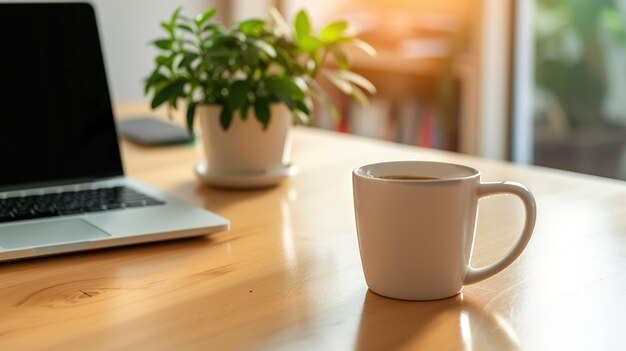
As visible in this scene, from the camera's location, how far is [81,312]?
2.38ft

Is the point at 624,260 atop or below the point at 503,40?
below

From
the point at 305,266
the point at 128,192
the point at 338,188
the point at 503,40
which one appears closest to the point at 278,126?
the point at 338,188

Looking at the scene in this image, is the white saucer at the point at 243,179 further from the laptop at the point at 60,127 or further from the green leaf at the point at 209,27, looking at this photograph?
the green leaf at the point at 209,27

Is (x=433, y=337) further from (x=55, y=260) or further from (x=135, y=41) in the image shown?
(x=135, y=41)

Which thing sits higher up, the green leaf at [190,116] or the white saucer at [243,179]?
the green leaf at [190,116]

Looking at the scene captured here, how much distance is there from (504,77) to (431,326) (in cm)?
206

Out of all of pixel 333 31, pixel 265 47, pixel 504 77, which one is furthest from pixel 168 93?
pixel 504 77

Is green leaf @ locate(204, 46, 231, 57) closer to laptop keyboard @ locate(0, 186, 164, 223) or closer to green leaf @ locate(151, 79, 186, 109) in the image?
green leaf @ locate(151, 79, 186, 109)

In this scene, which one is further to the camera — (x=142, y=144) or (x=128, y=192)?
(x=142, y=144)

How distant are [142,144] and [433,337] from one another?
1003mm

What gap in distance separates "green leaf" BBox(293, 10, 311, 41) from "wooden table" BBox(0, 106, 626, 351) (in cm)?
26

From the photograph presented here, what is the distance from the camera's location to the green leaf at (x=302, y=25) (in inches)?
47.7

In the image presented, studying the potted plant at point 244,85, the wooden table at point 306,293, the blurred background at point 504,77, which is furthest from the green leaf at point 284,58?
the blurred background at point 504,77

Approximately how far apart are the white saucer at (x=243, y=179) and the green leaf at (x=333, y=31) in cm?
21
